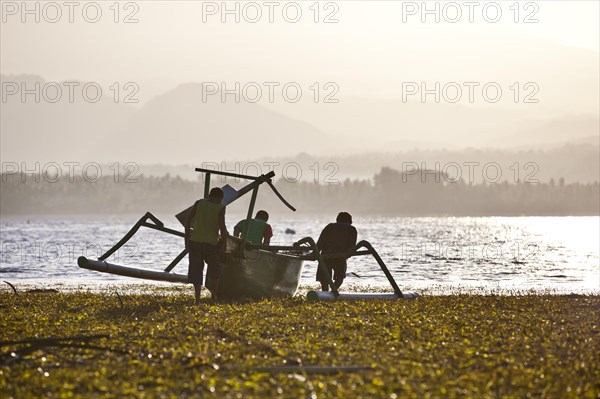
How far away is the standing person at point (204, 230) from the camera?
21.2 metres

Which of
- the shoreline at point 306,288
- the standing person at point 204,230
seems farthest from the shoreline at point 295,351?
the shoreline at point 306,288

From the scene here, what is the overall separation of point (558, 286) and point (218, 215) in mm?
21394

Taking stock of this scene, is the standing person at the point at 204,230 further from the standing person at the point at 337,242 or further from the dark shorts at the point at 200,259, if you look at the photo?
the standing person at the point at 337,242

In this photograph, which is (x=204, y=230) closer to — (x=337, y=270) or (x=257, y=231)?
(x=257, y=231)

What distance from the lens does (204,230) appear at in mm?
21234

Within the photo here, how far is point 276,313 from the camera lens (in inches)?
742

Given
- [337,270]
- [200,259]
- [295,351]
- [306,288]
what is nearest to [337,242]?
[337,270]

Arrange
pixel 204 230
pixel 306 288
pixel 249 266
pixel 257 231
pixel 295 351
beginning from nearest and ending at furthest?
pixel 295 351, pixel 204 230, pixel 249 266, pixel 257 231, pixel 306 288

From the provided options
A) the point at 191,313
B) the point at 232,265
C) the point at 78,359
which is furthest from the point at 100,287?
the point at 78,359

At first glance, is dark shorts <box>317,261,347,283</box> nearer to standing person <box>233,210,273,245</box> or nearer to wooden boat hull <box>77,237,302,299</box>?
wooden boat hull <box>77,237,302,299</box>

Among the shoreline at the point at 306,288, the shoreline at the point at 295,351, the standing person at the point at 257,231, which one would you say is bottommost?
the shoreline at the point at 306,288

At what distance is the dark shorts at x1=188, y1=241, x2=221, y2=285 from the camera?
21.3m

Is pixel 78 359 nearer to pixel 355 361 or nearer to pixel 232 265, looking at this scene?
pixel 355 361

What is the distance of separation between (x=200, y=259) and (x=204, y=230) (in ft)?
2.31
